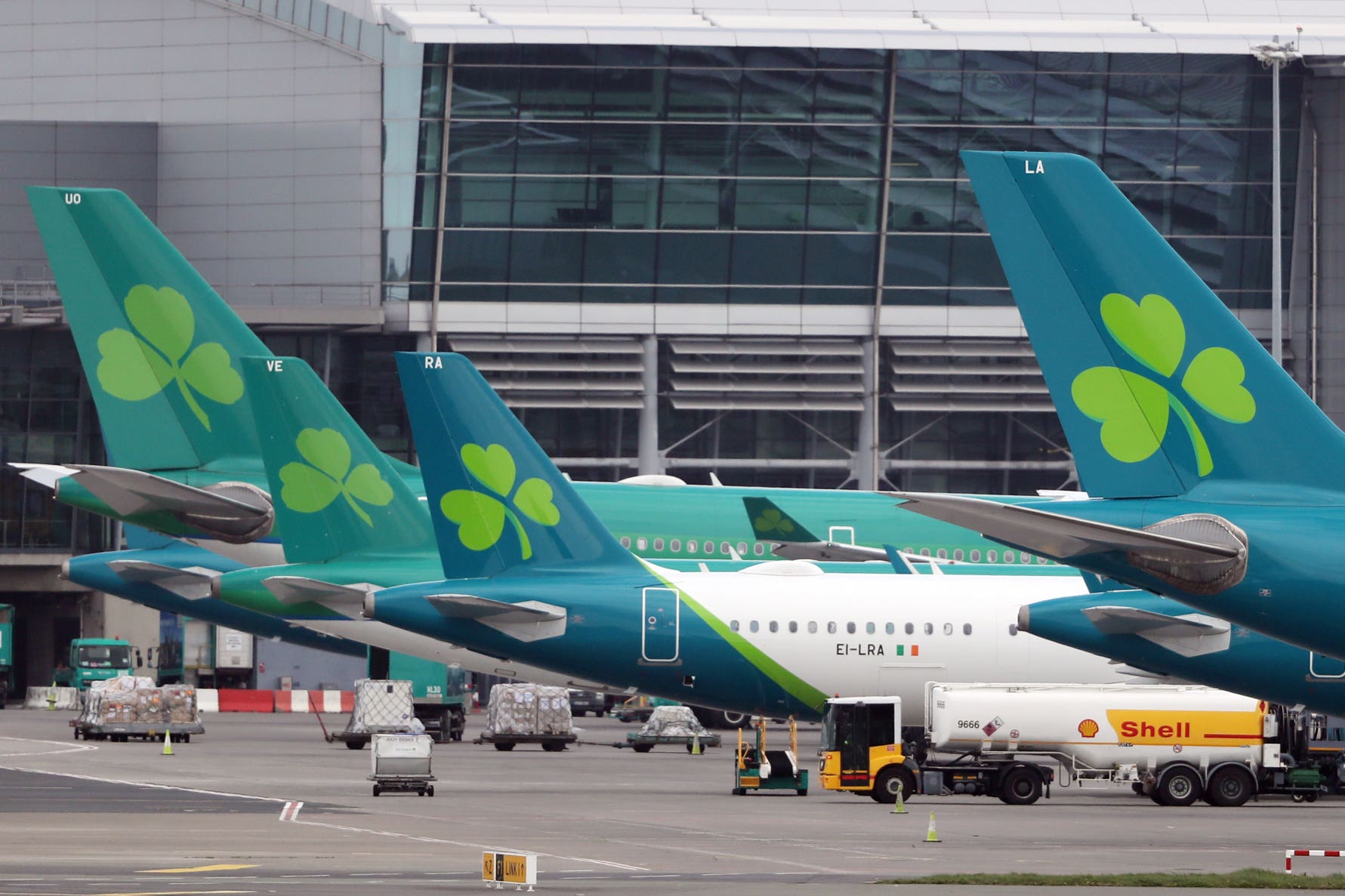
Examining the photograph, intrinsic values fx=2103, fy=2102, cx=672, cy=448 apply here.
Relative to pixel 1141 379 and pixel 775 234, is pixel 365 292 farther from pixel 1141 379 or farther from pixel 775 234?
pixel 1141 379

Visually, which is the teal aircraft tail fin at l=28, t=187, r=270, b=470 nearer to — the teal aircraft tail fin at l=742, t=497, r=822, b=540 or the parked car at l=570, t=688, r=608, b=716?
the teal aircraft tail fin at l=742, t=497, r=822, b=540

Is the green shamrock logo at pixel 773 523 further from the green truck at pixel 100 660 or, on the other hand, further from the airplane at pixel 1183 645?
the green truck at pixel 100 660

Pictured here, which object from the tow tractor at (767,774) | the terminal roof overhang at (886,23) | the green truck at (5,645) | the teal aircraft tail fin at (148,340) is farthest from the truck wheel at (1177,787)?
the green truck at (5,645)

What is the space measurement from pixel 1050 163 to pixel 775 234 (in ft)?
197

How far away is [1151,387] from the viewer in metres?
20.2

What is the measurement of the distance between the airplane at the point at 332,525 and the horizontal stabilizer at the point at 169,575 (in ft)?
13.9

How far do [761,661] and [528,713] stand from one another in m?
15.6

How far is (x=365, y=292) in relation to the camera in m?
81.4

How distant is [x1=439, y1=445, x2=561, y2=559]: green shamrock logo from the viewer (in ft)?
117

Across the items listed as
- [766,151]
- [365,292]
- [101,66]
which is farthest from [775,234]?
[101,66]

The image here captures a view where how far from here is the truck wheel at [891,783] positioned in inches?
1304

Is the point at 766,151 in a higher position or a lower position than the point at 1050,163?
higher

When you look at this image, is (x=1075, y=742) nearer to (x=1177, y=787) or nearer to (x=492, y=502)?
(x=1177, y=787)

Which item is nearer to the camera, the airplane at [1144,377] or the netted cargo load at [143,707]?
the airplane at [1144,377]
